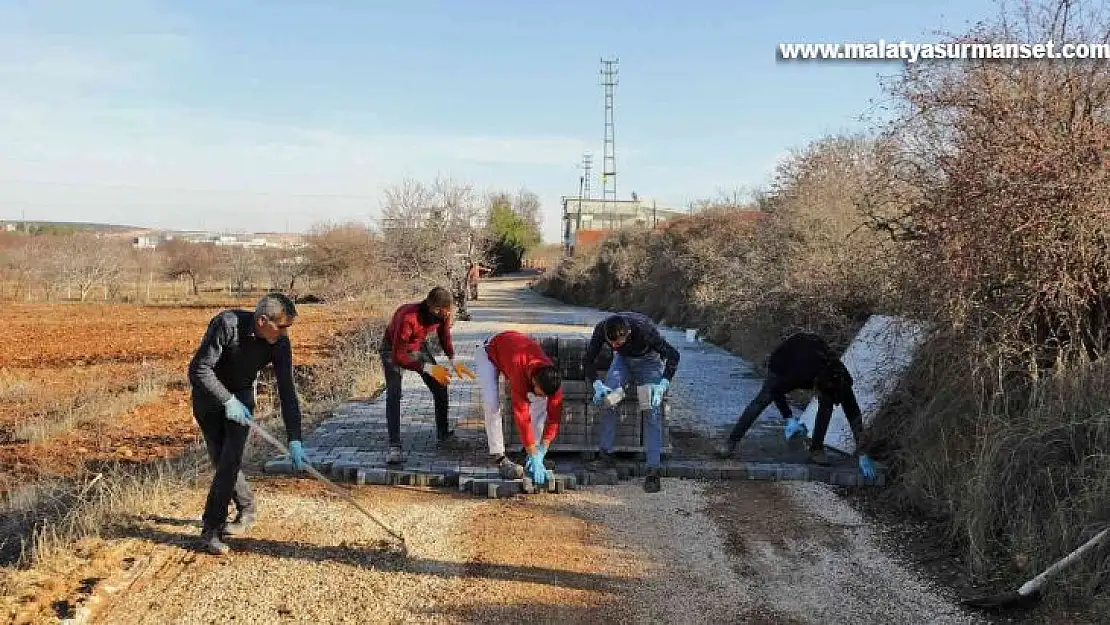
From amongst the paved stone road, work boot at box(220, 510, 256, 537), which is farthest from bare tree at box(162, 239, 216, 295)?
work boot at box(220, 510, 256, 537)

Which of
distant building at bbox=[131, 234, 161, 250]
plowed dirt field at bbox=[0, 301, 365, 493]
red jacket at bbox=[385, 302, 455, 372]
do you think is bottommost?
plowed dirt field at bbox=[0, 301, 365, 493]

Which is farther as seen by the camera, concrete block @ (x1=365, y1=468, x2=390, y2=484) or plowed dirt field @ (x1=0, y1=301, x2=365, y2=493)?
plowed dirt field @ (x1=0, y1=301, x2=365, y2=493)

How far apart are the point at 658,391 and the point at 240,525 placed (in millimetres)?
3473

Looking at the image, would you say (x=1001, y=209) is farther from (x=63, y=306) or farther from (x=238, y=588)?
(x=63, y=306)

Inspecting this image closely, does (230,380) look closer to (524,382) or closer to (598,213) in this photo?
(524,382)

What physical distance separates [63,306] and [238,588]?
40.8m

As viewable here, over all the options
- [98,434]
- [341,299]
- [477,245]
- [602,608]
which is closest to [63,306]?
[341,299]

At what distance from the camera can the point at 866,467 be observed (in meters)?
7.16

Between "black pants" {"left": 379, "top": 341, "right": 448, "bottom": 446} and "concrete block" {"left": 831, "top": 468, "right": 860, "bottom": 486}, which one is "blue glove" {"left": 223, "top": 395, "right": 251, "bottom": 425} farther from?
"concrete block" {"left": 831, "top": 468, "right": 860, "bottom": 486}

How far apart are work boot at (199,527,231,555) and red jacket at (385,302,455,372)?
8.32ft

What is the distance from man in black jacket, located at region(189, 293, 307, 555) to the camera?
5.11 meters

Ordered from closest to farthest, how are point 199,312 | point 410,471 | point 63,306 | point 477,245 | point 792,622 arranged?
point 792,622, point 410,471, point 477,245, point 199,312, point 63,306

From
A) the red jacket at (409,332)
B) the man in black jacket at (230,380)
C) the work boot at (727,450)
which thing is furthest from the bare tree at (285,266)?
the man in black jacket at (230,380)

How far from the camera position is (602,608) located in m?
4.59
